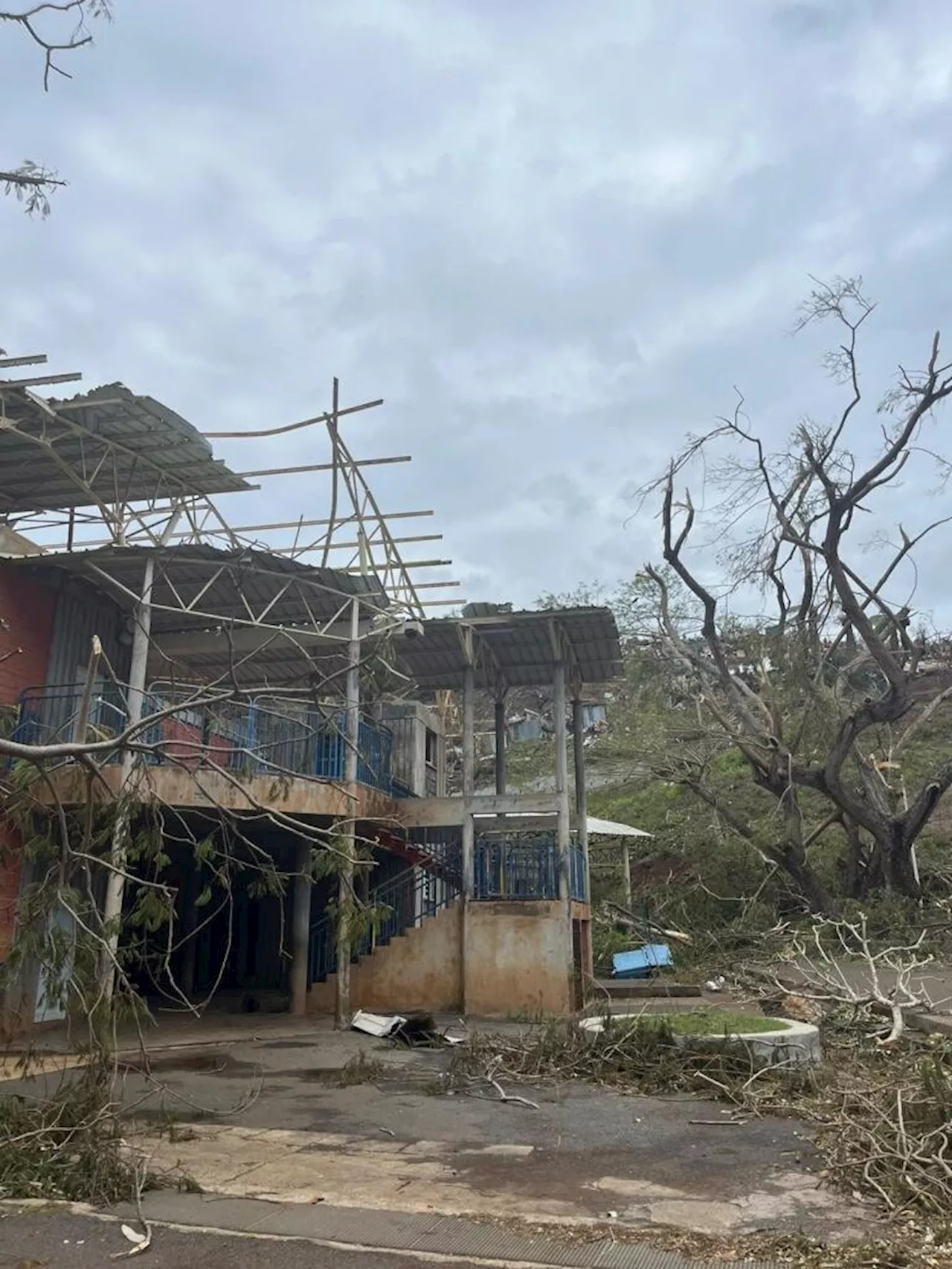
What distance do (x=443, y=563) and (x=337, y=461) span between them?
A: 3.23m

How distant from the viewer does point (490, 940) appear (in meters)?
14.6

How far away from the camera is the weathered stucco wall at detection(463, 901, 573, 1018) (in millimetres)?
14203

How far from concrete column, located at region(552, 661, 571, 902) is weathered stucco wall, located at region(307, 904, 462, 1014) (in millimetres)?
1656

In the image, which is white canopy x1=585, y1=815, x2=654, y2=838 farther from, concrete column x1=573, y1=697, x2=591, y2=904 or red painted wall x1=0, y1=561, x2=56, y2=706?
red painted wall x1=0, y1=561, x2=56, y2=706

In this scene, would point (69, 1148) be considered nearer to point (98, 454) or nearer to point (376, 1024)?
point (376, 1024)

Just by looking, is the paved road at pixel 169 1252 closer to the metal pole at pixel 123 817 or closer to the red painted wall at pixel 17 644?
the metal pole at pixel 123 817

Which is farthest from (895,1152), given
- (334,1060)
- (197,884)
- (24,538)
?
(197,884)

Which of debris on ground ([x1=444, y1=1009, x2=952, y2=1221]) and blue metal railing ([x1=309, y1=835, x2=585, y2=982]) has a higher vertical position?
blue metal railing ([x1=309, y1=835, x2=585, y2=982])

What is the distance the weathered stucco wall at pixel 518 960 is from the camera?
14.2m

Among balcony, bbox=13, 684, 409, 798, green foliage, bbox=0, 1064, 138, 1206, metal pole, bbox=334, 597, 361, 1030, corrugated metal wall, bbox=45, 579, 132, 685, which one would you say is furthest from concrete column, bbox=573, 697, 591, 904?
green foliage, bbox=0, 1064, 138, 1206

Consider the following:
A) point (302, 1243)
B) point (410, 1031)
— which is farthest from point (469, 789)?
point (302, 1243)

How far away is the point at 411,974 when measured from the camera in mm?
14922

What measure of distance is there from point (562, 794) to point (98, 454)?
8306 mm

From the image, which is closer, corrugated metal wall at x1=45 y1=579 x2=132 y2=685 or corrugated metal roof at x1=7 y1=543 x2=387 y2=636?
corrugated metal roof at x1=7 y1=543 x2=387 y2=636
